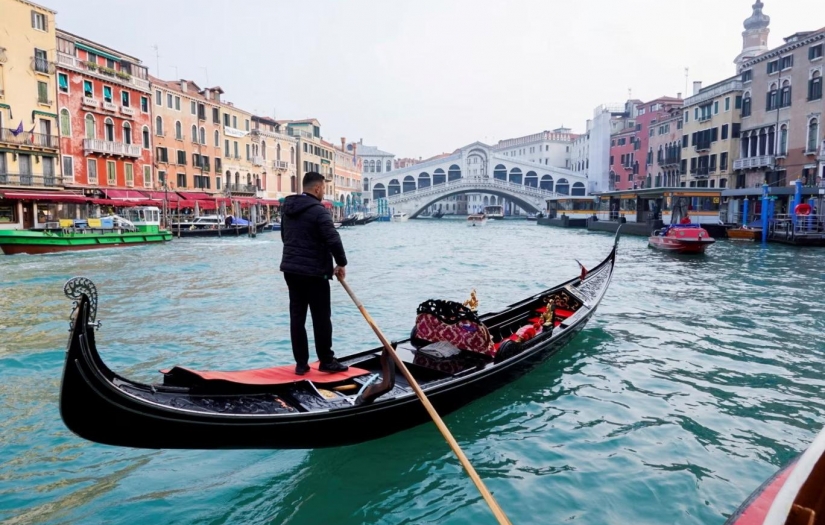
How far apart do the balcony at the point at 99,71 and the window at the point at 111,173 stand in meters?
3.15

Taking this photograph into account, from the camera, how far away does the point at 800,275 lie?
11664 mm

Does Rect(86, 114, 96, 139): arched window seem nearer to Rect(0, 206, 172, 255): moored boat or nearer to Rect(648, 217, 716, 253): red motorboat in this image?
Rect(0, 206, 172, 255): moored boat

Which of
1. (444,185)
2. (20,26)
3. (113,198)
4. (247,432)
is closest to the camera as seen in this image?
(247,432)

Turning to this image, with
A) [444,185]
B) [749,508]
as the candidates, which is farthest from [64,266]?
[444,185]

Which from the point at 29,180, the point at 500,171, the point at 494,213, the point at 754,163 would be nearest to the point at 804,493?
the point at 29,180

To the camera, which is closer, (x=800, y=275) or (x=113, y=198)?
(x=800, y=275)

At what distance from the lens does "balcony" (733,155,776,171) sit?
80.4 feet

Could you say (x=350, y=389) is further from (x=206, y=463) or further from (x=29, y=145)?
(x=29, y=145)

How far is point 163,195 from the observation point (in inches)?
993

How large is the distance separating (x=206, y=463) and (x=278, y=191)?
35.2 meters

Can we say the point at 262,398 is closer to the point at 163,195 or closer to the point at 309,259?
the point at 309,259

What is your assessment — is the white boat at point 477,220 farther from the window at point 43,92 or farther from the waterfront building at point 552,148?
the window at point 43,92

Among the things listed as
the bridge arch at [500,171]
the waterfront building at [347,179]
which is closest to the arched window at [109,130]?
the waterfront building at [347,179]

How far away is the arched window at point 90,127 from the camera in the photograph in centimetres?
2153
